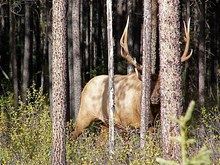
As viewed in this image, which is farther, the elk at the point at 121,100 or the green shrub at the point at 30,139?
the elk at the point at 121,100

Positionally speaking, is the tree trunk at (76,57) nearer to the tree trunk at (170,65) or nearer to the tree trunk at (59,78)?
the tree trunk at (59,78)

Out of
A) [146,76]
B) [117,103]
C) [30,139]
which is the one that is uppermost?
[146,76]

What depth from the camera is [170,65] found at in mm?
8367

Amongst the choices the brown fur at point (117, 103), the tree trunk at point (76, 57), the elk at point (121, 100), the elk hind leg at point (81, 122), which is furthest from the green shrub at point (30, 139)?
the tree trunk at point (76, 57)

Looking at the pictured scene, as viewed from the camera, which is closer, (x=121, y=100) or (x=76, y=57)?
(x=121, y=100)

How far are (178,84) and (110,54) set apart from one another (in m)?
3.79

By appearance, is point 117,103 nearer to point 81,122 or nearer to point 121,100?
point 121,100

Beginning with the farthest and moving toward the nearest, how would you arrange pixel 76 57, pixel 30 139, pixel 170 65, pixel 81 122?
pixel 76 57 < pixel 81 122 < pixel 30 139 < pixel 170 65

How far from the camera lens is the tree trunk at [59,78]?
972 centimetres

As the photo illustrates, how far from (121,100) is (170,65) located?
14.1 ft

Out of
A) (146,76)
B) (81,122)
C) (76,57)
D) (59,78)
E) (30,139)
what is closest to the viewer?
(59,78)

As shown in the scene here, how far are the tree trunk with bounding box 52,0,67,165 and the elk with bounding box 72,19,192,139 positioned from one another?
1625 millimetres

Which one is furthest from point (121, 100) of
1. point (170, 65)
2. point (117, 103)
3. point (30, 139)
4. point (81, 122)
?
point (170, 65)

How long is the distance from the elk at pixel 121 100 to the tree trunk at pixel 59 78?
1.63 metres
